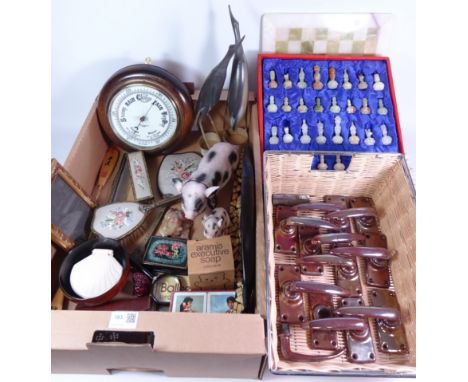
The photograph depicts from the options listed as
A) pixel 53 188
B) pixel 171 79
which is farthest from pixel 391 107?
pixel 53 188

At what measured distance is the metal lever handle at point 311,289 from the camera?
0.68 meters

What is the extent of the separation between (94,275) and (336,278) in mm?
510

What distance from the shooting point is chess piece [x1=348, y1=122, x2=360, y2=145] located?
34.8 inches

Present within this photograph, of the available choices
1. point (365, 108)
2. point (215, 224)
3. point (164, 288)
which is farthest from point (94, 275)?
point (365, 108)

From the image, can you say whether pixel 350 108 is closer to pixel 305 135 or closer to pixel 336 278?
pixel 305 135

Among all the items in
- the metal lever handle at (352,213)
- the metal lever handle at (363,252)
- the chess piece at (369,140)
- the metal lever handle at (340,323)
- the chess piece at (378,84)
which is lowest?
the metal lever handle at (340,323)

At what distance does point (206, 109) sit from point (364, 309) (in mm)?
585

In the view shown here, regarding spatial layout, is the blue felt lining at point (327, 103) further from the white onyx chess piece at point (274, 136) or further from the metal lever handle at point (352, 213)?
the metal lever handle at point (352, 213)

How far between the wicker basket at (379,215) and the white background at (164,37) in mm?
213

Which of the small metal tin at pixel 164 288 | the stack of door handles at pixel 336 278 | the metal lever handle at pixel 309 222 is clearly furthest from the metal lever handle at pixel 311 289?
the small metal tin at pixel 164 288

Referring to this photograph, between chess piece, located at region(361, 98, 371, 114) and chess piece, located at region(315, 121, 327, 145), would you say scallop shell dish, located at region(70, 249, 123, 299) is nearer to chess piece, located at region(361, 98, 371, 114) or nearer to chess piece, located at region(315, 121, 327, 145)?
chess piece, located at region(315, 121, 327, 145)

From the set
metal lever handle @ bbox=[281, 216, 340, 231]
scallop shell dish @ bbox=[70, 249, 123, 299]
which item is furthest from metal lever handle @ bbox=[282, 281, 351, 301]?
scallop shell dish @ bbox=[70, 249, 123, 299]

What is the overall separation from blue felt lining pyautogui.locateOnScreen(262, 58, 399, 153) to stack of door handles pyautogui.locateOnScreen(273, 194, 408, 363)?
0.44ft

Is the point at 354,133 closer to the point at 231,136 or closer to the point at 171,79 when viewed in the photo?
the point at 231,136
